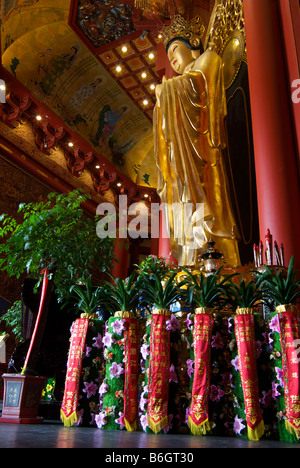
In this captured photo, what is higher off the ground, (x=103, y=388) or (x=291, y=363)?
(x=291, y=363)

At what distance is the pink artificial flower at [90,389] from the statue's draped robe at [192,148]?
7.47 ft

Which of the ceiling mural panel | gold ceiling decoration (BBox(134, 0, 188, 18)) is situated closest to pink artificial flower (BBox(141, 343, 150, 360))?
gold ceiling decoration (BBox(134, 0, 188, 18))

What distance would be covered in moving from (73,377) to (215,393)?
2.15 feet

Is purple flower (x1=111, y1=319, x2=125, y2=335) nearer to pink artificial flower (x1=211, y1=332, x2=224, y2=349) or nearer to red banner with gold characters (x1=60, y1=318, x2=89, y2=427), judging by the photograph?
red banner with gold characters (x1=60, y1=318, x2=89, y2=427)

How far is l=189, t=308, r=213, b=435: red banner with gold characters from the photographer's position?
5.16ft

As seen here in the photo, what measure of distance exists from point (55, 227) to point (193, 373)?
1352 mm

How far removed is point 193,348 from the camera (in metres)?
1.73

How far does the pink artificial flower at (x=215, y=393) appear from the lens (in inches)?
64.7

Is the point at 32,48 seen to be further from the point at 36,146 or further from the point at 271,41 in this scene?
the point at 271,41

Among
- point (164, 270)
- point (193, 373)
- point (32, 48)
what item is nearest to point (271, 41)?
point (164, 270)

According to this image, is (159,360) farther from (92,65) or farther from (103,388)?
(92,65)

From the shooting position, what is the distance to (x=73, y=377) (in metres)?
1.83

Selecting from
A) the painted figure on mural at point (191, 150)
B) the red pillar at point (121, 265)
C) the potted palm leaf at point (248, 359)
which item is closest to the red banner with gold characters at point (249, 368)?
the potted palm leaf at point (248, 359)

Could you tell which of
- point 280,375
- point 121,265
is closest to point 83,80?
point 121,265
